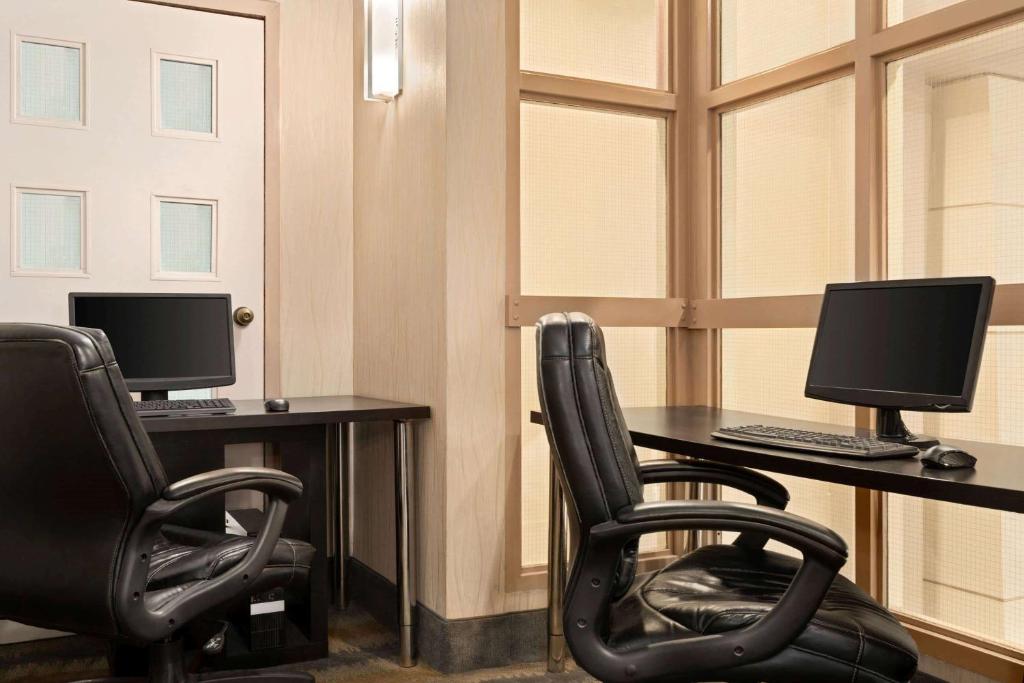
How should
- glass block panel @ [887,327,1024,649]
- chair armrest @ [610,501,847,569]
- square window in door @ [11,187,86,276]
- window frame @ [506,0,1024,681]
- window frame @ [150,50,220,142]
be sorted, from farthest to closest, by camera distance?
window frame @ [150,50,220,142]
square window in door @ [11,187,86,276]
window frame @ [506,0,1024,681]
glass block panel @ [887,327,1024,649]
chair armrest @ [610,501,847,569]

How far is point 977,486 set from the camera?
167cm

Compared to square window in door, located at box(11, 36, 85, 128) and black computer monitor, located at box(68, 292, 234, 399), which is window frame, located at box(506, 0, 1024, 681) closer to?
black computer monitor, located at box(68, 292, 234, 399)

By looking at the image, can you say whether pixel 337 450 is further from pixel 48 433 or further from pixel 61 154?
pixel 48 433

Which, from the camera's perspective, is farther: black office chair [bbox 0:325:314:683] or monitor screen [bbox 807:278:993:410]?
monitor screen [bbox 807:278:993:410]

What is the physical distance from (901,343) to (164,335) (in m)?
2.25

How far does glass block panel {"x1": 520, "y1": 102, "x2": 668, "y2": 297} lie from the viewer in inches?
125

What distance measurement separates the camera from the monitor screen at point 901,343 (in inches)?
85.8

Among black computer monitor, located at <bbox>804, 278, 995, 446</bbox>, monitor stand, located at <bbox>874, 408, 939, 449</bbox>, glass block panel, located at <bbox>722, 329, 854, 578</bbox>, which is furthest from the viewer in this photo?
glass block panel, located at <bbox>722, 329, 854, 578</bbox>

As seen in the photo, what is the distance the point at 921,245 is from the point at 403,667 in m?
1.98

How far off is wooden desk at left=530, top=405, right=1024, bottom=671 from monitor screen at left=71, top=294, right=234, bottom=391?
1119 mm

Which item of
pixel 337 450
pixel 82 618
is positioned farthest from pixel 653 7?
pixel 82 618

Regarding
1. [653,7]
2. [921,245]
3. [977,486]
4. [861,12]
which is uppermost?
[653,7]

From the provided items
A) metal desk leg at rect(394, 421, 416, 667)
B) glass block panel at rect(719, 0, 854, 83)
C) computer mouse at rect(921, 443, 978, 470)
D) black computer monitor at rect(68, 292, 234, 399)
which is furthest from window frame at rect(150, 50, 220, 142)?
computer mouse at rect(921, 443, 978, 470)

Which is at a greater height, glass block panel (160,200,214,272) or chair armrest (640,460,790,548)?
glass block panel (160,200,214,272)
